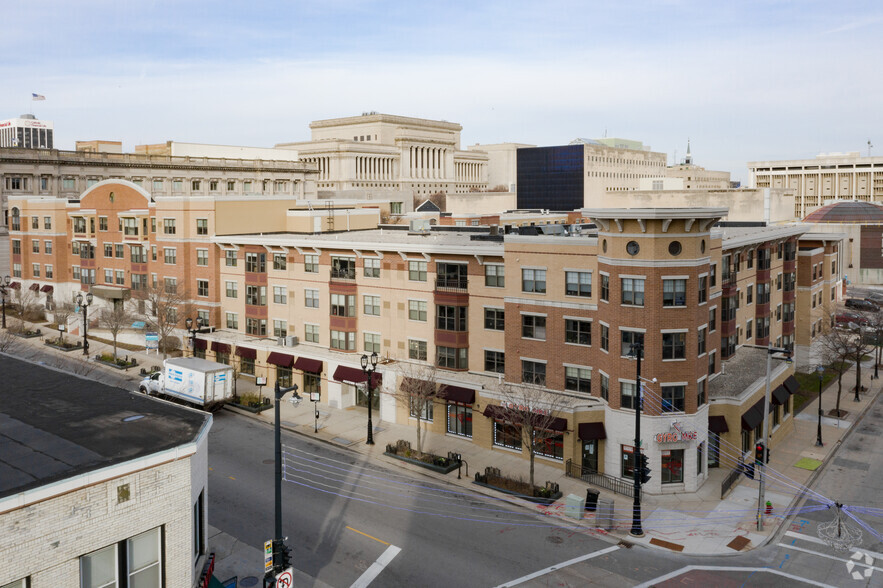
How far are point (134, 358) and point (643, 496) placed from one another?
43.6 metres

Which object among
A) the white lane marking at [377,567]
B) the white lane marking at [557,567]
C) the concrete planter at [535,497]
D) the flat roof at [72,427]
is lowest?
the white lane marking at [557,567]

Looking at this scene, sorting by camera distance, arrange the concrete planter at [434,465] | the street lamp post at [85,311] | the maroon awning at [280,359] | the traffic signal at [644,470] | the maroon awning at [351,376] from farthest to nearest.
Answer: the street lamp post at [85,311]
the maroon awning at [280,359]
the maroon awning at [351,376]
the concrete planter at [434,465]
the traffic signal at [644,470]

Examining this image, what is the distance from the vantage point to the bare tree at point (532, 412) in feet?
123

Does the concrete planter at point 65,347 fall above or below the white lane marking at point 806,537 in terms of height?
above

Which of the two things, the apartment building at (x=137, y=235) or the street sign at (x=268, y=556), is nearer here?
the street sign at (x=268, y=556)

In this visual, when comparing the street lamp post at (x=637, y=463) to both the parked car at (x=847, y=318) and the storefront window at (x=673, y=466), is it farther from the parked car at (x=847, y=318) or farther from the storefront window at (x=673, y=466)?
the parked car at (x=847, y=318)

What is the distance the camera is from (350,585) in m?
27.1

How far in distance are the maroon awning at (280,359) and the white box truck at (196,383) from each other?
4.44m

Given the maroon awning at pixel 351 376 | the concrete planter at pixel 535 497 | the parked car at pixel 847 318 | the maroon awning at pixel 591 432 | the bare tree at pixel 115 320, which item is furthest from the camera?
the parked car at pixel 847 318

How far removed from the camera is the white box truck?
47.3m

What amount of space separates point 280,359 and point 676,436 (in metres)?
28.0

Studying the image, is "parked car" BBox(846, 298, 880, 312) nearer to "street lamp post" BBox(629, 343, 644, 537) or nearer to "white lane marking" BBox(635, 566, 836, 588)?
"street lamp post" BBox(629, 343, 644, 537)

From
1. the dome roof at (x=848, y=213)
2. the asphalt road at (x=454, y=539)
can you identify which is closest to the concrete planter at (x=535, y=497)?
the asphalt road at (x=454, y=539)

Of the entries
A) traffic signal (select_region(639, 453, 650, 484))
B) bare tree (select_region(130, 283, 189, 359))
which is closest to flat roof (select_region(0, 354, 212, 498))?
traffic signal (select_region(639, 453, 650, 484))
